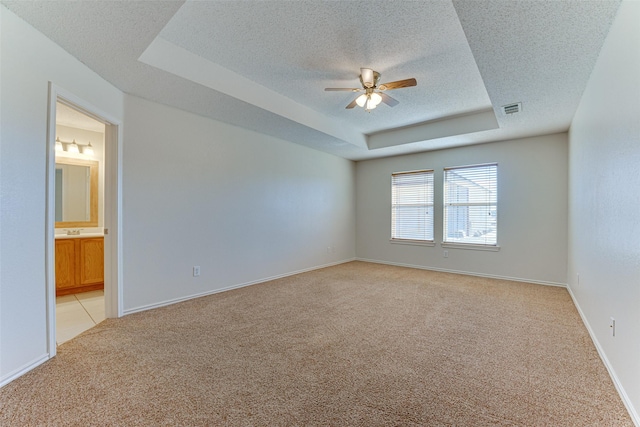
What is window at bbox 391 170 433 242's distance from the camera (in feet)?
18.2

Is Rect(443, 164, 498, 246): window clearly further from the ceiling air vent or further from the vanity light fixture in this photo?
the vanity light fixture

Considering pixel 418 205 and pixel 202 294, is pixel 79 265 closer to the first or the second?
pixel 202 294

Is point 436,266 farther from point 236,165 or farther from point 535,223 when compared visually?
point 236,165

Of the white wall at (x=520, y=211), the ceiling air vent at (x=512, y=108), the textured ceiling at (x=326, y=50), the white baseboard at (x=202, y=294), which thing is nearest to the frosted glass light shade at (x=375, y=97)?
the textured ceiling at (x=326, y=50)

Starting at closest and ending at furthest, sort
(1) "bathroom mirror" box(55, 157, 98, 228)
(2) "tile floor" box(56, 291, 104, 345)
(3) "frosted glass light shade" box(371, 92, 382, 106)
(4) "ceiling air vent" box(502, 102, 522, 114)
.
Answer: (2) "tile floor" box(56, 291, 104, 345)
(3) "frosted glass light shade" box(371, 92, 382, 106)
(4) "ceiling air vent" box(502, 102, 522, 114)
(1) "bathroom mirror" box(55, 157, 98, 228)

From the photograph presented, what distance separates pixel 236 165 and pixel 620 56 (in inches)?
153

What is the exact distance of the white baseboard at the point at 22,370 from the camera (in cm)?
176

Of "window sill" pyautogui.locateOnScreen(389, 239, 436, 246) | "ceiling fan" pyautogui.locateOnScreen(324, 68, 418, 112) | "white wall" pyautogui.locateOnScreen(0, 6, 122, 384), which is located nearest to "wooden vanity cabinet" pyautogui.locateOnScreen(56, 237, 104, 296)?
"white wall" pyautogui.locateOnScreen(0, 6, 122, 384)

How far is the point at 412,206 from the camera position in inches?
227

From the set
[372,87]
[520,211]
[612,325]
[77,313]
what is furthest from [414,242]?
[77,313]

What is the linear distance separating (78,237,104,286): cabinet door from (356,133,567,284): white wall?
17.6 ft

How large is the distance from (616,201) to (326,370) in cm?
227

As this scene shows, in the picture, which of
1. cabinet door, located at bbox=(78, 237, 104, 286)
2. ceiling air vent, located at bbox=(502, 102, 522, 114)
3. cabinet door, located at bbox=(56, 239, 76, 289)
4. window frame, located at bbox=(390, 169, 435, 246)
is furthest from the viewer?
window frame, located at bbox=(390, 169, 435, 246)

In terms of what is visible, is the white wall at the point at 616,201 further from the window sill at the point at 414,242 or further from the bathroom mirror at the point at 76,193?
the bathroom mirror at the point at 76,193
